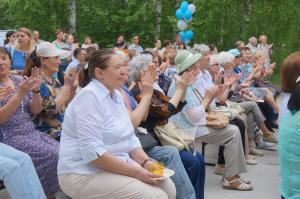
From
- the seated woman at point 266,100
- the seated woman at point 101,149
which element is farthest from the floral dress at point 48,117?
the seated woman at point 266,100

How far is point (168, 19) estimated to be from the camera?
21.9m

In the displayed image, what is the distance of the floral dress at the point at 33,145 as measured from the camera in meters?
3.66

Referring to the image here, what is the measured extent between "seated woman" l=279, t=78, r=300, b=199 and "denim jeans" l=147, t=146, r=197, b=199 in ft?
3.02

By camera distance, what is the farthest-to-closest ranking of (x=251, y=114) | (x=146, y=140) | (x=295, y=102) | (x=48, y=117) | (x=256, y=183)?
(x=251, y=114)
(x=256, y=183)
(x=48, y=117)
(x=146, y=140)
(x=295, y=102)

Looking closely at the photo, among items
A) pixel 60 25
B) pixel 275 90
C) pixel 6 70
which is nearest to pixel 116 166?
pixel 6 70

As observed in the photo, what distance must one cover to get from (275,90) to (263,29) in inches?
462

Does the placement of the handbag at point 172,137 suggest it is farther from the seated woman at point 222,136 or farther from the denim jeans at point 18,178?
the denim jeans at point 18,178

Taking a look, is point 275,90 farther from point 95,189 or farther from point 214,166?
point 95,189

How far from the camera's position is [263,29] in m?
19.4

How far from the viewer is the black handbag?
3.81 m

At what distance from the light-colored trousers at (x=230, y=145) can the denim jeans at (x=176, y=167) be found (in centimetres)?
123

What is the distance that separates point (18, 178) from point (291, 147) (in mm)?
1826

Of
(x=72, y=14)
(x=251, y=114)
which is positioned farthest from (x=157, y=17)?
(x=251, y=114)

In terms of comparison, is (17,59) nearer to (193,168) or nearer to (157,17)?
(193,168)
